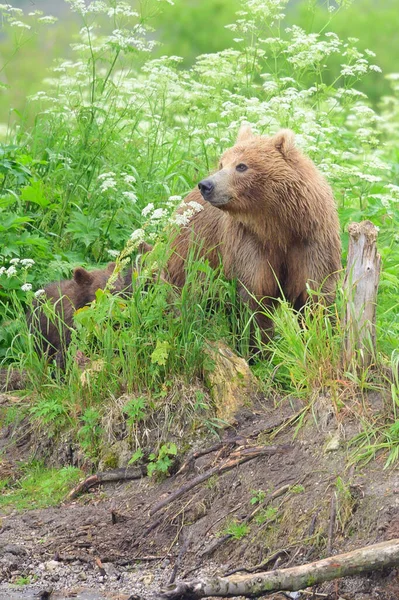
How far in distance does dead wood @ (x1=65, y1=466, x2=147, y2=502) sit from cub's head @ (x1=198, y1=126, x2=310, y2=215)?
71.3 inches

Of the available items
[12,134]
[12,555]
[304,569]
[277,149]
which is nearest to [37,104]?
[12,134]

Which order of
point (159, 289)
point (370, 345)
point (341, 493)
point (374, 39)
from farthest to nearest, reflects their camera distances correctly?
point (374, 39) → point (159, 289) → point (370, 345) → point (341, 493)

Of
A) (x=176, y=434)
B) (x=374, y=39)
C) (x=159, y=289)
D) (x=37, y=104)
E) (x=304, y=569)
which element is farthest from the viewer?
(x=374, y=39)

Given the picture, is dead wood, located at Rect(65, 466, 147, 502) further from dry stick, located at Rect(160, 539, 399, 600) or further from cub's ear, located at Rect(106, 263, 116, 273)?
cub's ear, located at Rect(106, 263, 116, 273)

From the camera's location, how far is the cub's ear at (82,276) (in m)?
7.45

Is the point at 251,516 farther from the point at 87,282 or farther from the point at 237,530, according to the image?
the point at 87,282

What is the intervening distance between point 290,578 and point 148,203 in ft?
15.2

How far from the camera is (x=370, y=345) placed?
523 centimetres

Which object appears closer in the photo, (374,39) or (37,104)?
(37,104)

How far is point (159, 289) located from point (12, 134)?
4141 millimetres

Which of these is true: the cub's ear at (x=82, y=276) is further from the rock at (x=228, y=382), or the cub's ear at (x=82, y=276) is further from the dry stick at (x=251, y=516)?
the dry stick at (x=251, y=516)

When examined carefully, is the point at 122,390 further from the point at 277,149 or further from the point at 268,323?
the point at 277,149

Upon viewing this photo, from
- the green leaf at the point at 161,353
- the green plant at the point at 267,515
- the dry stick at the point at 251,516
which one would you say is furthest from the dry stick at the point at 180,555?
the green leaf at the point at 161,353

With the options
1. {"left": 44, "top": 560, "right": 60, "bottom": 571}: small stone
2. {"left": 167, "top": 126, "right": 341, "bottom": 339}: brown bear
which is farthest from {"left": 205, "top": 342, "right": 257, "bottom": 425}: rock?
{"left": 44, "top": 560, "right": 60, "bottom": 571}: small stone
